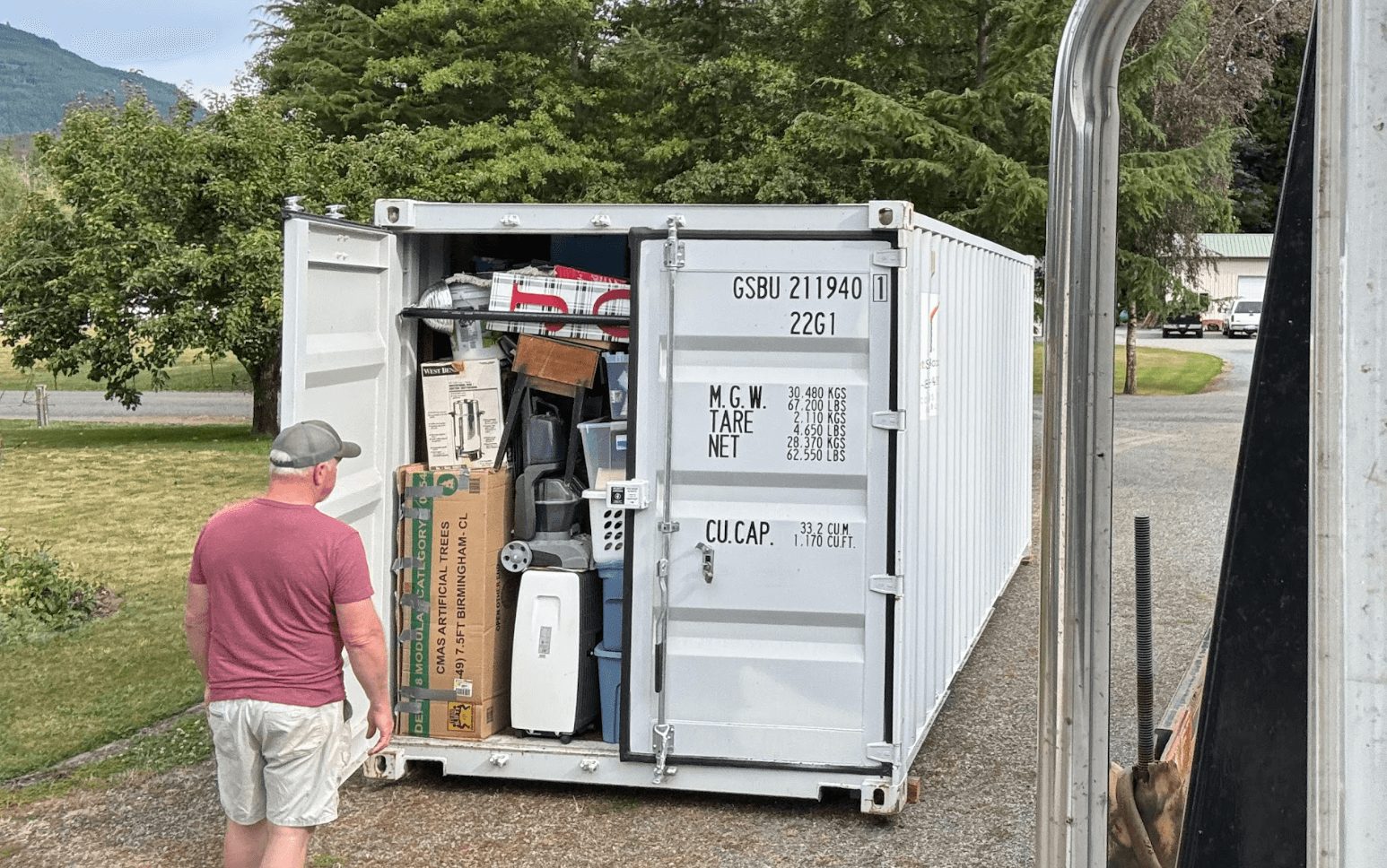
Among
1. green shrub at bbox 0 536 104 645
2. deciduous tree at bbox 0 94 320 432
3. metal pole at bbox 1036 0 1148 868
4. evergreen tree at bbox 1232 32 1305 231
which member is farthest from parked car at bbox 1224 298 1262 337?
metal pole at bbox 1036 0 1148 868

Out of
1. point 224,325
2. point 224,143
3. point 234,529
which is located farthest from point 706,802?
point 224,143

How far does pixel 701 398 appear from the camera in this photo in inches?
256

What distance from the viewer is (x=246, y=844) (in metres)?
4.86

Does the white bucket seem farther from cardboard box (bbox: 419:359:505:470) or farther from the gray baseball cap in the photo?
the gray baseball cap

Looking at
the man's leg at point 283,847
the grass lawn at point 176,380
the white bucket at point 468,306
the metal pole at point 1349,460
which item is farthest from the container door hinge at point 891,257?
the grass lawn at point 176,380

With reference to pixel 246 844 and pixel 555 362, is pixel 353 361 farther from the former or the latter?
pixel 246 844

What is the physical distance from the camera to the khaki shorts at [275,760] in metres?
4.68

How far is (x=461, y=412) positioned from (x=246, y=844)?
2.70m

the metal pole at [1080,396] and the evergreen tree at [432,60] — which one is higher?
→ the evergreen tree at [432,60]

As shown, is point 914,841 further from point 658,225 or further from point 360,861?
point 658,225

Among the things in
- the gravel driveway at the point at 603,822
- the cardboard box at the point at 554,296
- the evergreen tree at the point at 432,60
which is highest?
the evergreen tree at the point at 432,60

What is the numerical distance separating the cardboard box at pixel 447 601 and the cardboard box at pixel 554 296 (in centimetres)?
80

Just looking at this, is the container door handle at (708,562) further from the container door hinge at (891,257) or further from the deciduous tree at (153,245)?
the deciduous tree at (153,245)

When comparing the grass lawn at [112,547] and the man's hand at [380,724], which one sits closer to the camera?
the man's hand at [380,724]
